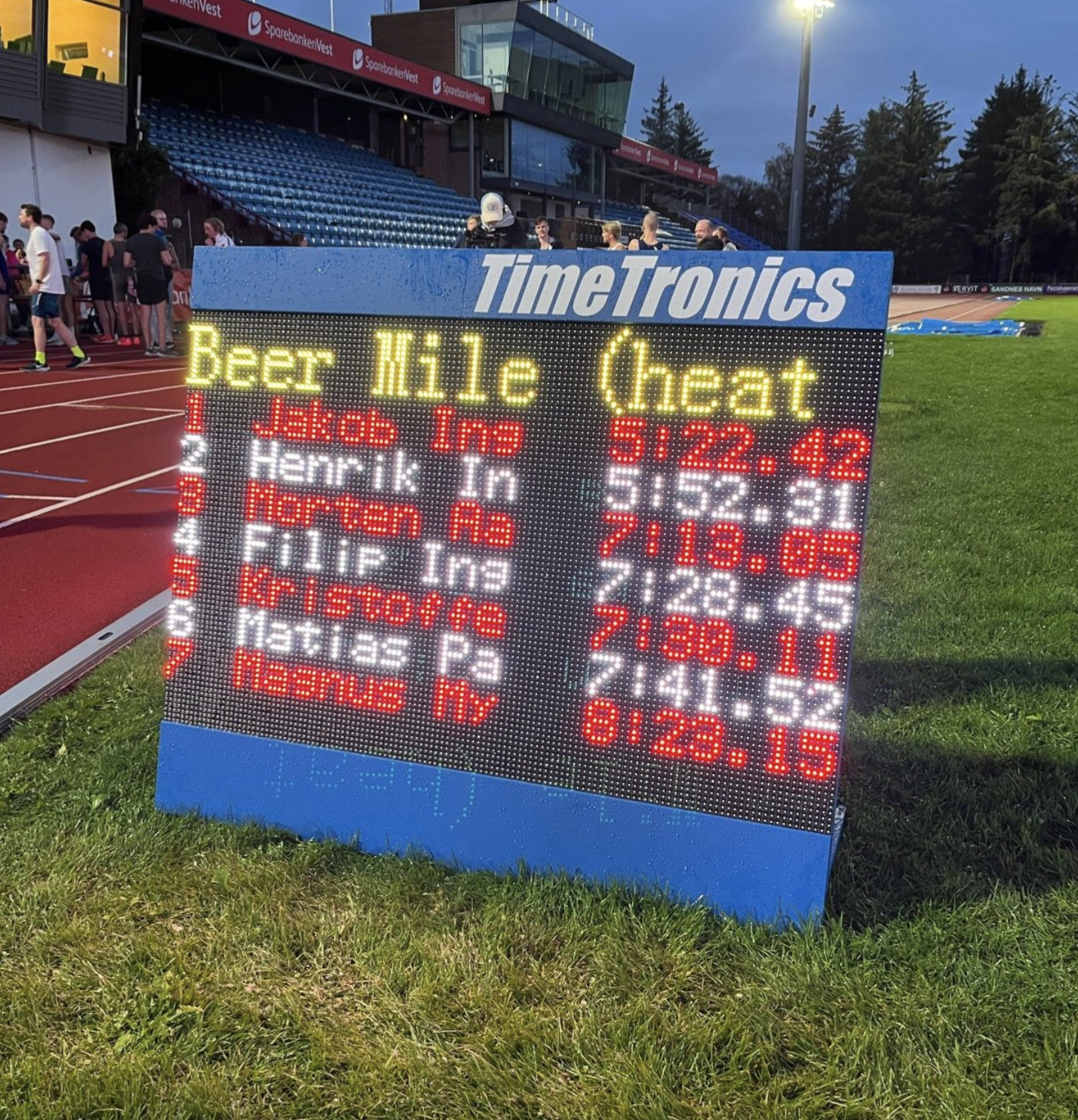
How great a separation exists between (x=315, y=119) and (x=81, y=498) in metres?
39.6

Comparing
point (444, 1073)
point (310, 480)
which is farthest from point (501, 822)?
point (310, 480)

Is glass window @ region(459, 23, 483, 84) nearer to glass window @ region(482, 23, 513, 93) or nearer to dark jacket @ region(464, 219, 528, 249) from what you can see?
glass window @ region(482, 23, 513, 93)

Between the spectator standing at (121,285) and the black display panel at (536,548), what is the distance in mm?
17287

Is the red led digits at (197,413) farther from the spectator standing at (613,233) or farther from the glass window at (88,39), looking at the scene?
the glass window at (88,39)

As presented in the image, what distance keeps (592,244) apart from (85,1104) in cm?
3713

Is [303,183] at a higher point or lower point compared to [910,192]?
lower

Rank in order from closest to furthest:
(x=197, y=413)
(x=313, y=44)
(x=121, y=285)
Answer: (x=197, y=413), (x=121, y=285), (x=313, y=44)

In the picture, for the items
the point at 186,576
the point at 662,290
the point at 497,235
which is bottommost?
the point at 186,576

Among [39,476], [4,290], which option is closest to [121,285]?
[4,290]

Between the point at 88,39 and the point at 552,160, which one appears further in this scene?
the point at 552,160

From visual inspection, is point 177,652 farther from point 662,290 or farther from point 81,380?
point 81,380

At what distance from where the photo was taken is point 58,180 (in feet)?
74.5

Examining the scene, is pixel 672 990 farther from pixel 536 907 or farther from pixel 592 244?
pixel 592 244

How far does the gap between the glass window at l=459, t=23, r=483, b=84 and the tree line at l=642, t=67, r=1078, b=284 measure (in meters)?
43.3
